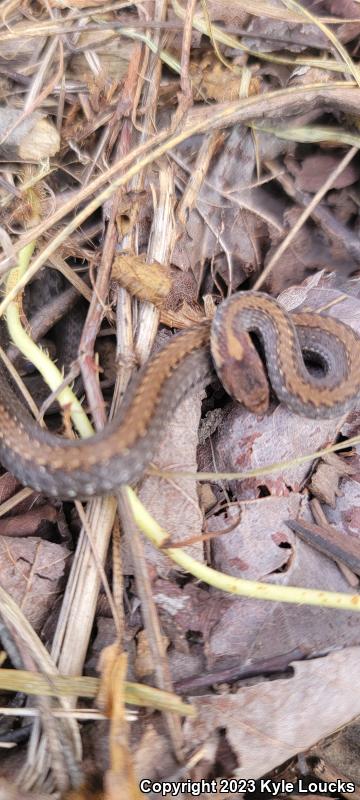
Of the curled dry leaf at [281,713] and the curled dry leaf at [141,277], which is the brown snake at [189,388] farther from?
the curled dry leaf at [281,713]

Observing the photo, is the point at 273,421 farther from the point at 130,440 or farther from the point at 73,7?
the point at 73,7

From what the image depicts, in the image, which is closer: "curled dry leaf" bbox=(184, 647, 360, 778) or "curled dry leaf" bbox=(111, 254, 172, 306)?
"curled dry leaf" bbox=(184, 647, 360, 778)

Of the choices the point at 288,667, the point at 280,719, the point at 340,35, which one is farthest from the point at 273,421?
the point at 340,35

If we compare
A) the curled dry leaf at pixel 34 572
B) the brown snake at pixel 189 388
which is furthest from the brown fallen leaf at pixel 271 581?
the curled dry leaf at pixel 34 572

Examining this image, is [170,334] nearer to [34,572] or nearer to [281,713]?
[34,572]

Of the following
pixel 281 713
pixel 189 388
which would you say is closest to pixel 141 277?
pixel 189 388

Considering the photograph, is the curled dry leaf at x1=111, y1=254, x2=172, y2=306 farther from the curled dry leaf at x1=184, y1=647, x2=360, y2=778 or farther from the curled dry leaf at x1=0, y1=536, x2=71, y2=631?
the curled dry leaf at x1=184, y1=647, x2=360, y2=778

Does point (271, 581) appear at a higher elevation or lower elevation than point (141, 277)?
lower

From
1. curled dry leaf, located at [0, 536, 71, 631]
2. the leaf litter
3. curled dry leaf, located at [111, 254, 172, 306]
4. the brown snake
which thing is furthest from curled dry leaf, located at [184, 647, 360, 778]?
curled dry leaf, located at [111, 254, 172, 306]
